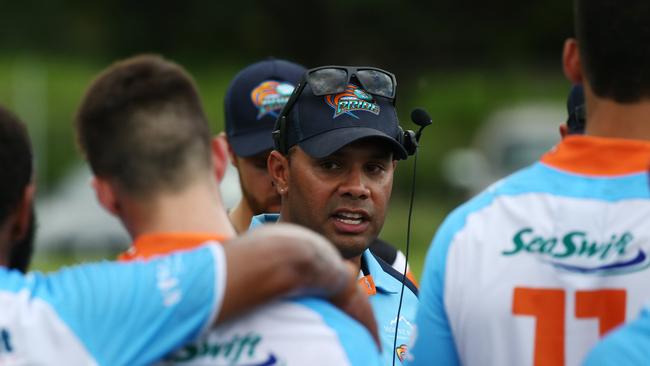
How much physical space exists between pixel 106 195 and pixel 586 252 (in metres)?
1.26

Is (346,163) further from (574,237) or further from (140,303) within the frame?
(140,303)

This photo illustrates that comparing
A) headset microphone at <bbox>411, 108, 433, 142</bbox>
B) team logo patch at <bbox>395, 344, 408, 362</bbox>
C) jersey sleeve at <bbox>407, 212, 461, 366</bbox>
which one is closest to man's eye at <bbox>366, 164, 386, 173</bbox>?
headset microphone at <bbox>411, 108, 433, 142</bbox>

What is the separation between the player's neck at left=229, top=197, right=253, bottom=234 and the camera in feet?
18.6

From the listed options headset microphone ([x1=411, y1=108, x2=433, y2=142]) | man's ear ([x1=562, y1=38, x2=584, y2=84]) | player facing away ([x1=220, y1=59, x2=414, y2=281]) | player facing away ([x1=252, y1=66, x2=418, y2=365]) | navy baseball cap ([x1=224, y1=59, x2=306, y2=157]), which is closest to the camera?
man's ear ([x1=562, y1=38, x2=584, y2=84])

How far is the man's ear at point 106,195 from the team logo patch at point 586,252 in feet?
3.41

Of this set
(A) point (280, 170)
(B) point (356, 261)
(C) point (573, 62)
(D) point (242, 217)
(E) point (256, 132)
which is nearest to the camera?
(C) point (573, 62)

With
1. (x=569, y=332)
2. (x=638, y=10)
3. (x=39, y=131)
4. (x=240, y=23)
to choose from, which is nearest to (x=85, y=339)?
(x=569, y=332)

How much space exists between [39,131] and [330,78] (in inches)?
888

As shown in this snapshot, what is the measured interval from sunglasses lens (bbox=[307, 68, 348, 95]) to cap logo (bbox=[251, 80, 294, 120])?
4.28 ft

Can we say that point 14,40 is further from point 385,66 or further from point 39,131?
point 385,66

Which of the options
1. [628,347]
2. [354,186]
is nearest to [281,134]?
[354,186]

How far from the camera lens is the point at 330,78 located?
4645 mm

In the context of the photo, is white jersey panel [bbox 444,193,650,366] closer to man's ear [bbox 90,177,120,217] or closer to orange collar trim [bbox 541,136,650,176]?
orange collar trim [bbox 541,136,650,176]

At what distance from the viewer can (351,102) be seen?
4625 mm
